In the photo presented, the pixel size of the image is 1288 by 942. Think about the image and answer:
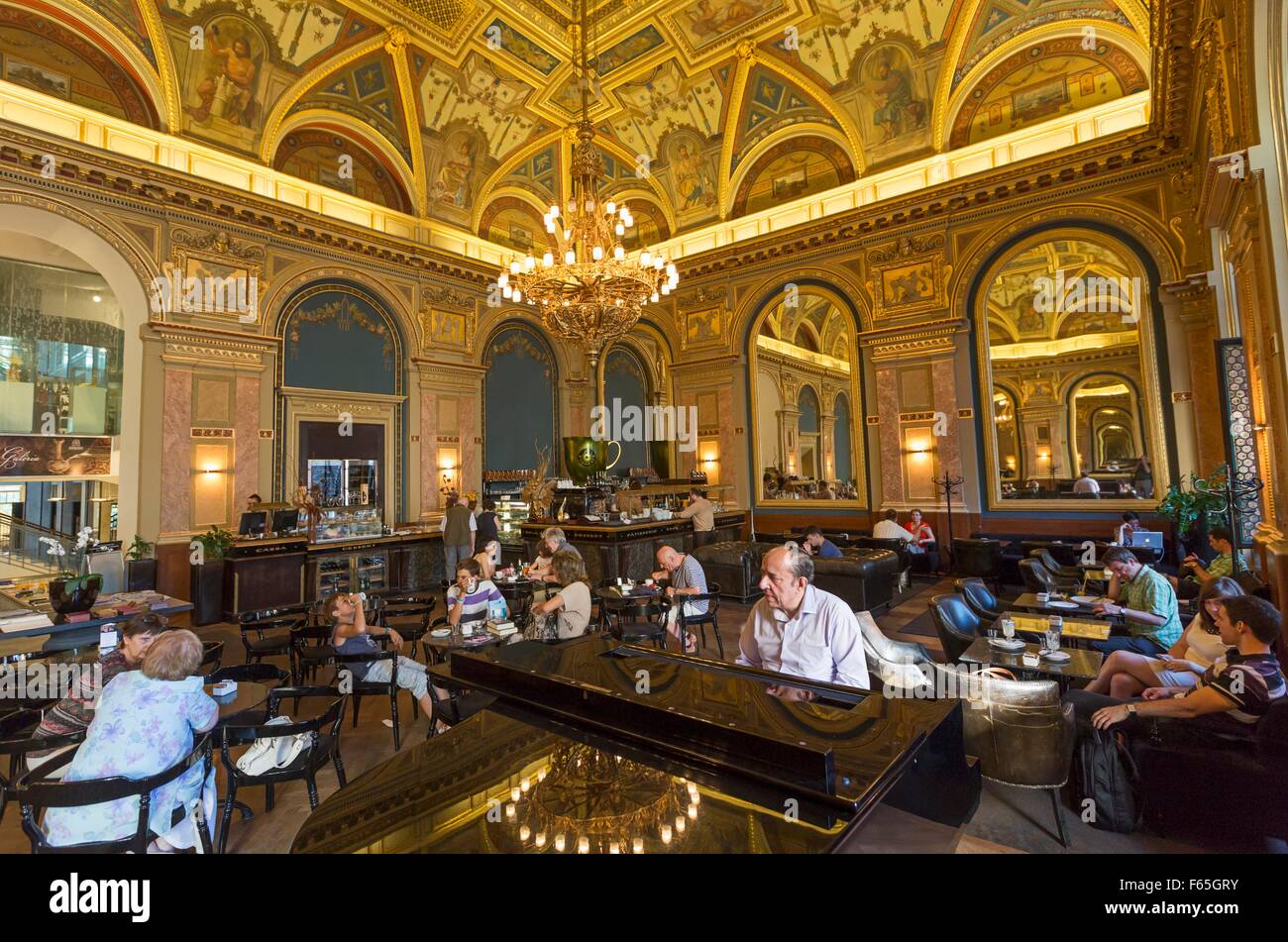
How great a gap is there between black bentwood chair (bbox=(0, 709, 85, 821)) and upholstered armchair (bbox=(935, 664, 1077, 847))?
385 cm

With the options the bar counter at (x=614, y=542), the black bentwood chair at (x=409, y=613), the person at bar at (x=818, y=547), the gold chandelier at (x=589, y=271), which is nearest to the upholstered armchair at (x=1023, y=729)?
the black bentwood chair at (x=409, y=613)

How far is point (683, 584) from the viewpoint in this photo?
5438mm

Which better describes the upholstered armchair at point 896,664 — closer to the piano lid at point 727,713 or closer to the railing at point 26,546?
the piano lid at point 727,713

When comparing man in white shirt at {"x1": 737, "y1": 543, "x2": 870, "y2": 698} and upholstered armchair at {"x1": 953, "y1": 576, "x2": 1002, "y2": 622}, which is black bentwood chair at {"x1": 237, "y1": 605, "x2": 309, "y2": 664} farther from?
upholstered armchair at {"x1": 953, "y1": 576, "x2": 1002, "y2": 622}

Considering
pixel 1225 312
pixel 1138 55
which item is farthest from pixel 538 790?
pixel 1138 55

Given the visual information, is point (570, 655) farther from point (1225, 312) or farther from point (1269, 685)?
point (1225, 312)

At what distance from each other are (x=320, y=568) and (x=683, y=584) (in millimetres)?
5997

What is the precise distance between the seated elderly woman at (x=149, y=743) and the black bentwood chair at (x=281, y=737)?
0.59ft

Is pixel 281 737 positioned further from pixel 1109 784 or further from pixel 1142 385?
pixel 1142 385

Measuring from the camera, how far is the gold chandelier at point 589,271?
287 inches

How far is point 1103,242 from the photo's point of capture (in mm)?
9008

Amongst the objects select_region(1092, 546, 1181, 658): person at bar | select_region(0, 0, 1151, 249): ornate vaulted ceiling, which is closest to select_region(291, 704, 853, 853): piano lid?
select_region(1092, 546, 1181, 658): person at bar

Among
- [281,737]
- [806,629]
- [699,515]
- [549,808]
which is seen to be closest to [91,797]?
[281,737]

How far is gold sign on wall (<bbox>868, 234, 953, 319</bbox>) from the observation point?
1020cm
